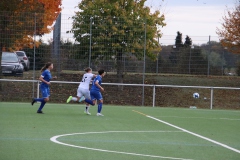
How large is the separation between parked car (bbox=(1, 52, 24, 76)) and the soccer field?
9.81 m

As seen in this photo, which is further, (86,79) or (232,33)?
(232,33)

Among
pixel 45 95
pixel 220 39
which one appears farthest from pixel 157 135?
pixel 220 39

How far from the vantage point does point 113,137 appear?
1430 centimetres

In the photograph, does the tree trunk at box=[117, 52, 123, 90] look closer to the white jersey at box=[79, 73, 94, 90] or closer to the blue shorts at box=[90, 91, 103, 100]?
the white jersey at box=[79, 73, 94, 90]

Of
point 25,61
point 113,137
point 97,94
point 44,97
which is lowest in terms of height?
point 113,137

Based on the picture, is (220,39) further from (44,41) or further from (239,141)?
(239,141)

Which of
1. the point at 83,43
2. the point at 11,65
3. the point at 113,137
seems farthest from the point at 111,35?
the point at 113,137

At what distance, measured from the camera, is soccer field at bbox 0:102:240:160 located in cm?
1127

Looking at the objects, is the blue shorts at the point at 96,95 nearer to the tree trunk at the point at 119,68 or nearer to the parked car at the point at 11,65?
the tree trunk at the point at 119,68

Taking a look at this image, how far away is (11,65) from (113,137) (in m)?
18.3

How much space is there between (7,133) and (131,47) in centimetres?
1693

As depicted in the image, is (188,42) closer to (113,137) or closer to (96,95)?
(96,95)

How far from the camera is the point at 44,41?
29703mm

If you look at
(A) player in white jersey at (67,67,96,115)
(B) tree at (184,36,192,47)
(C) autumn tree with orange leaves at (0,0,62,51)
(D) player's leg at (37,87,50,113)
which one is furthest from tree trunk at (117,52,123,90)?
(D) player's leg at (37,87,50,113)
